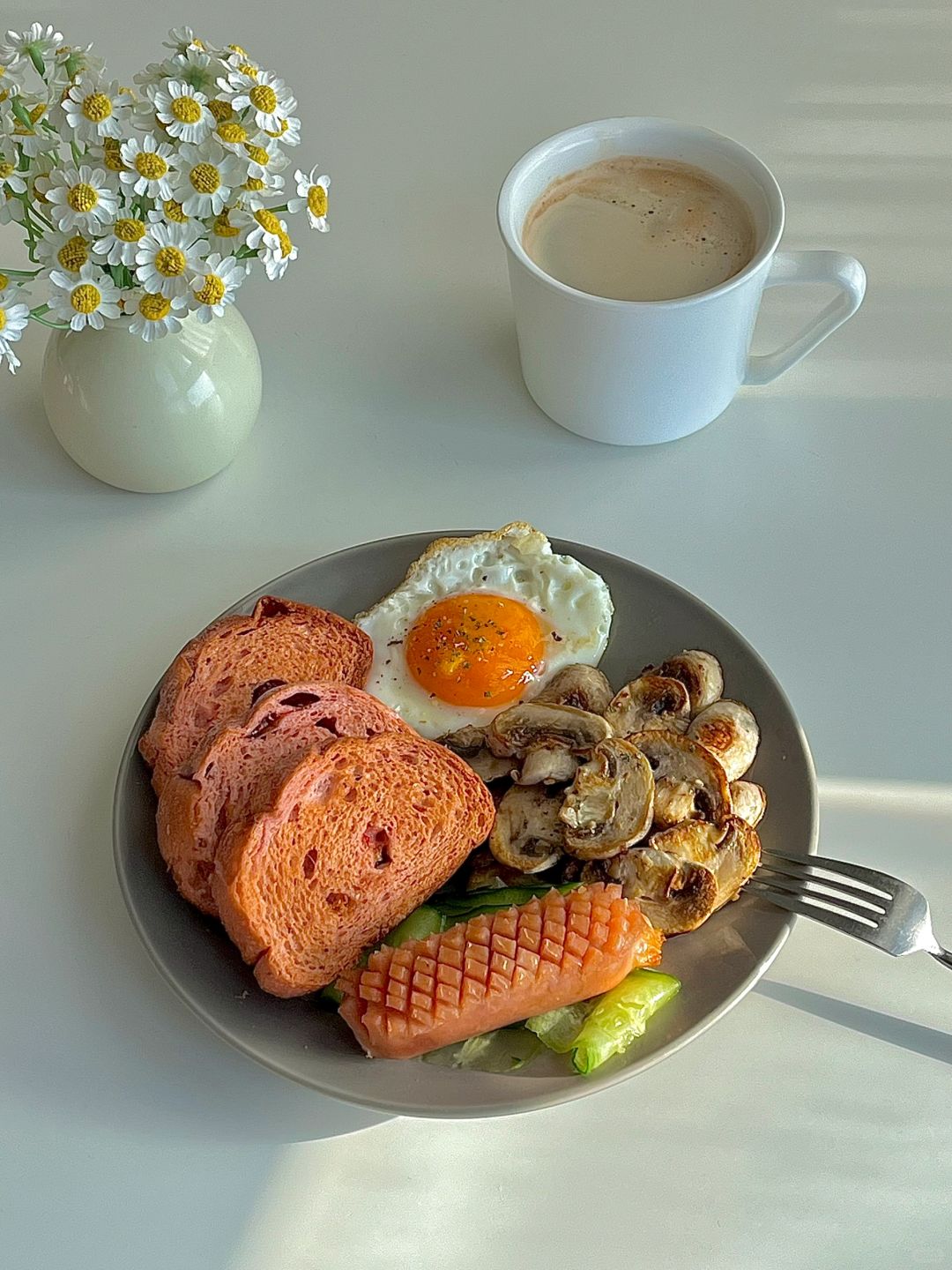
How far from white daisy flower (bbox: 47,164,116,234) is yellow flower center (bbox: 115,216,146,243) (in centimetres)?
1

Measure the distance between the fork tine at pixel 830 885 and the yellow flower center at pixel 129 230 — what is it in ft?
2.64

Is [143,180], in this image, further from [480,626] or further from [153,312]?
[480,626]

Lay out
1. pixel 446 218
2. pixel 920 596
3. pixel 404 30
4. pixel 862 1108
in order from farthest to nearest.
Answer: pixel 404 30, pixel 446 218, pixel 920 596, pixel 862 1108

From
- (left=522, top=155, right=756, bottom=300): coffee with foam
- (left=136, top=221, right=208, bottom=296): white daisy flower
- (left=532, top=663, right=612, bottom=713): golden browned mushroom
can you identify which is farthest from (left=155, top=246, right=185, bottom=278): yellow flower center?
(left=532, top=663, right=612, bottom=713): golden browned mushroom

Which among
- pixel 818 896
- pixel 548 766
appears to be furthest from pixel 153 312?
pixel 818 896

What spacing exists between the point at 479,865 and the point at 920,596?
24.7 inches

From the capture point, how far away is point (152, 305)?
1.24 meters

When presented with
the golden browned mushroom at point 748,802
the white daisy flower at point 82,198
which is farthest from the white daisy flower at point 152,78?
the golden browned mushroom at point 748,802

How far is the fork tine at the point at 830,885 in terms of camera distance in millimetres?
1175

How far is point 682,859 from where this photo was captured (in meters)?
1.19

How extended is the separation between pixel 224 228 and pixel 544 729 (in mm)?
564

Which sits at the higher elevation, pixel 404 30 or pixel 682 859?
pixel 404 30

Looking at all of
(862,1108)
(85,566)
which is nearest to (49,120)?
(85,566)

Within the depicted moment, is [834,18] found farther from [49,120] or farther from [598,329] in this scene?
[49,120]
